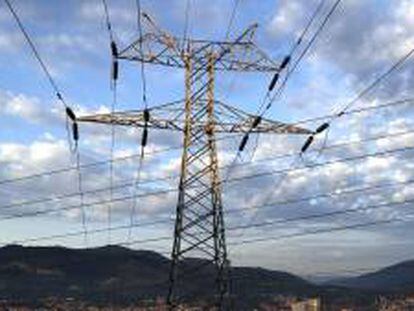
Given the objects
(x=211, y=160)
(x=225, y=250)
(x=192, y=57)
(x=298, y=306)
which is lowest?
(x=298, y=306)

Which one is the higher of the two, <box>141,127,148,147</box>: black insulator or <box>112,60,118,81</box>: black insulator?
<box>112,60,118,81</box>: black insulator

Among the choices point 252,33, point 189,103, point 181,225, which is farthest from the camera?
point 252,33

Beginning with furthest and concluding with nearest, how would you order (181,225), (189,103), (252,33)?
(252,33), (189,103), (181,225)

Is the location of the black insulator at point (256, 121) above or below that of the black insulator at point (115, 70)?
below

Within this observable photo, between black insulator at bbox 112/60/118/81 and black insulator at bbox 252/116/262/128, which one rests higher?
black insulator at bbox 112/60/118/81

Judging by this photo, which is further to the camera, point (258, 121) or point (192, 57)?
point (192, 57)

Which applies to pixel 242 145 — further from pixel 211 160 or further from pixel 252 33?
pixel 252 33

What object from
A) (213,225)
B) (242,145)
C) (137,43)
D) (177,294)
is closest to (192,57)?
(137,43)

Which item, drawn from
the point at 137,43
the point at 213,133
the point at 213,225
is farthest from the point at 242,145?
the point at 137,43

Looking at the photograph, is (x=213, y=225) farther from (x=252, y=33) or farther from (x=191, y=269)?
(x=252, y=33)

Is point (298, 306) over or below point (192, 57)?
below
